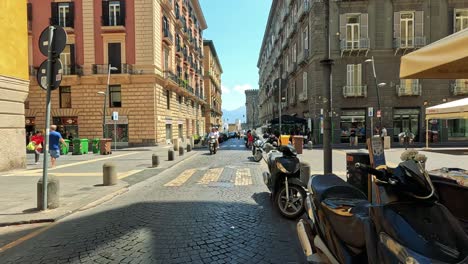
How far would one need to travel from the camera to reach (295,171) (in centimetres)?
519

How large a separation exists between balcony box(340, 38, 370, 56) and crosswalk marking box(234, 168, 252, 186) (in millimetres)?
20105

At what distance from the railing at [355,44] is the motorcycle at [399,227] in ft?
85.5

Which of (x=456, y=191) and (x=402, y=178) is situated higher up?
(x=402, y=178)

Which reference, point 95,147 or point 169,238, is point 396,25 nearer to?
point 95,147

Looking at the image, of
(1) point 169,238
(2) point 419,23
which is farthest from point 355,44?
(1) point 169,238

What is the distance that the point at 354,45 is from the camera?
25516mm

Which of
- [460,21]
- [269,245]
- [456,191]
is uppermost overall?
[460,21]

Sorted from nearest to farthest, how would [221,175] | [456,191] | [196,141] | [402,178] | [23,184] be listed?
1. [402,178]
2. [456,191]
3. [23,184]
4. [221,175]
5. [196,141]

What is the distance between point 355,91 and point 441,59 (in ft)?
80.4

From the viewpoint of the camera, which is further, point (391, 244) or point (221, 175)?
point (221, 175)

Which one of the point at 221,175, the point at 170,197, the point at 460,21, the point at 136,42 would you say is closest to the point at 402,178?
the point at 170,197

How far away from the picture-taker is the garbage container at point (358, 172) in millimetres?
4422

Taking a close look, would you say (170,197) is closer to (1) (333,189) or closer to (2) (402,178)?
(1) (333,189)

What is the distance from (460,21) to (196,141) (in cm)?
2738
